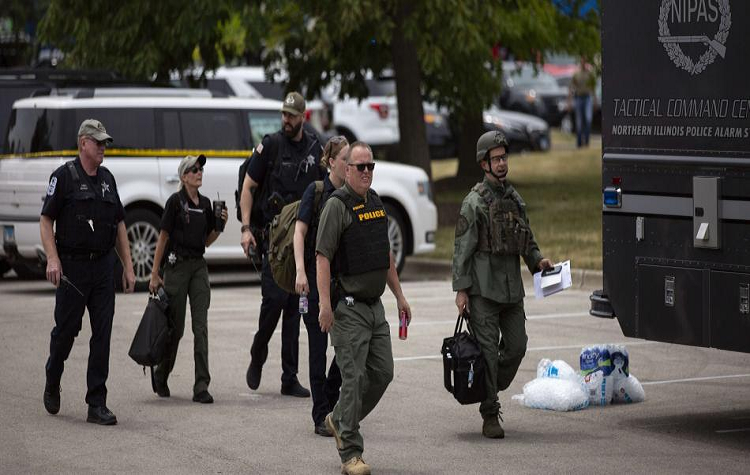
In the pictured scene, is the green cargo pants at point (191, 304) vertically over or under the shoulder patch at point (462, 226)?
under

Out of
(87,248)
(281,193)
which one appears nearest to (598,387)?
(281,193)

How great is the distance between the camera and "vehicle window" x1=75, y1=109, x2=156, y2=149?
15688 millimetres

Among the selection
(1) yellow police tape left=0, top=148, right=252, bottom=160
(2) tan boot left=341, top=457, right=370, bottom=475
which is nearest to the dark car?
(1) yellow police tape left=0, top=148, right=252, bottom=160

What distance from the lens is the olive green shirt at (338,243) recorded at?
25.6 ft

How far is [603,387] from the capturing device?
9680mm

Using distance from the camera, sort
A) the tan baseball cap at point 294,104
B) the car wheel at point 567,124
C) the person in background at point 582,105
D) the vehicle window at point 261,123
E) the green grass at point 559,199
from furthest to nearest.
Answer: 1. the car wheel at point 567,124
2. the person in background at point 582,105
3. the green grass at point 559,199
4. the vehicle window at point 261,123
5. the tan baseball cap at point 294,104

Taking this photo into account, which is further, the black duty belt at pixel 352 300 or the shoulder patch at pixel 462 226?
the shoulder patch at pixel 462 226

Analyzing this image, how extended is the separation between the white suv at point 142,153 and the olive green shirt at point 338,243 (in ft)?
25.6

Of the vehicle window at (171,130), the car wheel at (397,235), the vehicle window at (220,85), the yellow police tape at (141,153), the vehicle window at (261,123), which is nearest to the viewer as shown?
the yellow police tape at (141,153)

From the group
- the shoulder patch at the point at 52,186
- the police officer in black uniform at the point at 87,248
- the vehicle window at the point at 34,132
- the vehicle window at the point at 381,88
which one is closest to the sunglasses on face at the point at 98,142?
the police officer in black uniform at the point at 87,248

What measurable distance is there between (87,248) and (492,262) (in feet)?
8.20

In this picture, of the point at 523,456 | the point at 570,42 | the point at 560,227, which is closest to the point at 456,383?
the point at 523,456

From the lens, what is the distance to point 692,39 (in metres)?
8.45

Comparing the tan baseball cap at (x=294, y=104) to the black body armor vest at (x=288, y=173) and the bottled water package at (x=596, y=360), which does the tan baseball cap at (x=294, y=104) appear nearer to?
the black body armor vest at (x=288, y=173)
